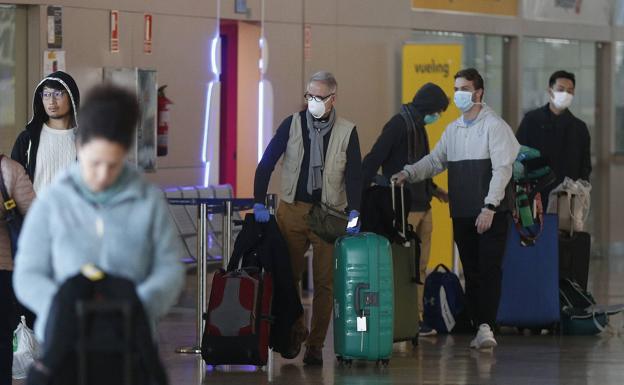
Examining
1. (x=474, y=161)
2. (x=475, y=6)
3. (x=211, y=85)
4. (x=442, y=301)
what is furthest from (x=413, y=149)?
(x=475, y=6)

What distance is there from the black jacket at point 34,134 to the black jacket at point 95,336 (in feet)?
10.0

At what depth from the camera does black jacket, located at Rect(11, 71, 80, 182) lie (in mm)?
6832

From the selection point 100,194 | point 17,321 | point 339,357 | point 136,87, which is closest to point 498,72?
point 136,87

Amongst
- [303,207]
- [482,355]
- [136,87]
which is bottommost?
[482,355]

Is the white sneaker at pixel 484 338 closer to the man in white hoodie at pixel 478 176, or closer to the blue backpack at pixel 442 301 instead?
the man in white hoodie at pixel 478 176

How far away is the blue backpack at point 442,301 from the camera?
394 inches

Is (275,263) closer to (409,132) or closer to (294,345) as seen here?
(294,345)

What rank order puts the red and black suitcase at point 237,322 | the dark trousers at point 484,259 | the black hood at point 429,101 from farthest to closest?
the black hood at point 429,101 → the dark trousers at point 484,259 → the red and black suitcase at point 237,322

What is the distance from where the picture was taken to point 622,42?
1869 cm

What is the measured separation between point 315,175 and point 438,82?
604 cm

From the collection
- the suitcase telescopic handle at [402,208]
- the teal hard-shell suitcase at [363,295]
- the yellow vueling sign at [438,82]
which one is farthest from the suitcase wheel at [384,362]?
the yellow vueling sign at [438,82]

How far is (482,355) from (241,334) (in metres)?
1.81

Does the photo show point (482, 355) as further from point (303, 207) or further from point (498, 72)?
point (498, 72)

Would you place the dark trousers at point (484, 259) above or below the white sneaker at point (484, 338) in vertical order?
above
